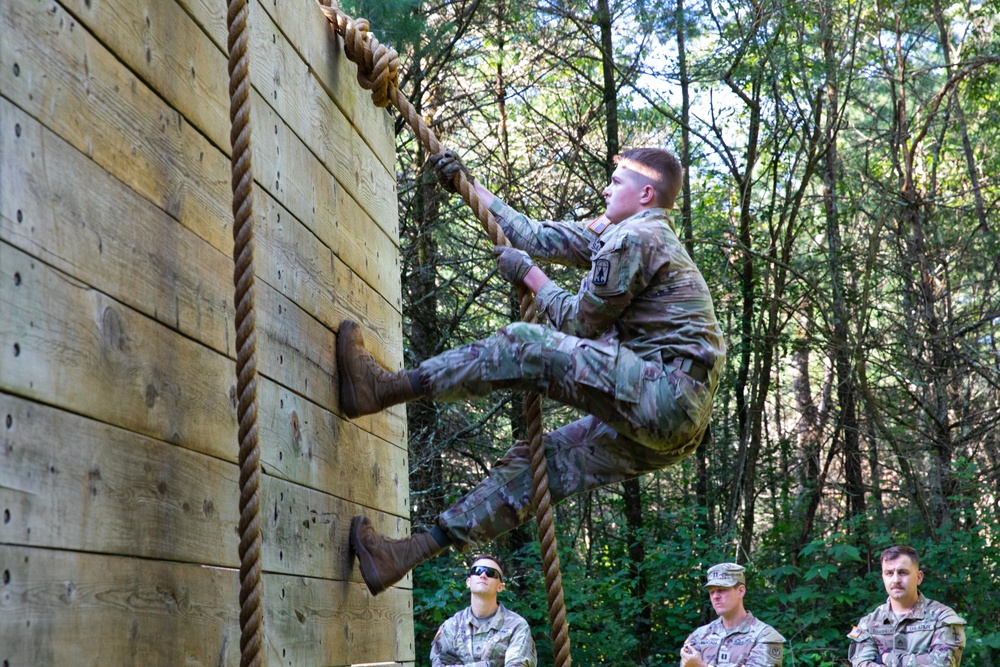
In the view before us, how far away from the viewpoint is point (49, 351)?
1.54m

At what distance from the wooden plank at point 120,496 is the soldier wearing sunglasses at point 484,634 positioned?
4.75 meters

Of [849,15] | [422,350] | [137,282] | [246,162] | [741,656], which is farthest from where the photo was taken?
[849,15]

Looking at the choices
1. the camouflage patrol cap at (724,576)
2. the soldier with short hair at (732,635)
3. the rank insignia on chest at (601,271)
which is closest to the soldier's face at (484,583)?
the soldier with short hair at (732,635)

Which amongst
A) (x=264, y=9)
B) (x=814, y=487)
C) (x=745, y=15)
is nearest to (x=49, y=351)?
(x=264, y=9)

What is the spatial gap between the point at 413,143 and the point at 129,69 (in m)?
8.23

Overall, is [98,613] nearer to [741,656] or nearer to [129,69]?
[129,69]

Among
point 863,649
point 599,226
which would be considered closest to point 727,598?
point 863,649

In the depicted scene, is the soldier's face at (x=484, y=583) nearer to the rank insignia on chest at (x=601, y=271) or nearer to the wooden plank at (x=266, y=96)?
the wooden plank at (x=266, y=96)

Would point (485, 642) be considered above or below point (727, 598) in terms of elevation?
below

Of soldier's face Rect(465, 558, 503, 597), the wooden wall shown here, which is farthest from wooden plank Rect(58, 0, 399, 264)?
soldier's face Rect(465, 558, 503, 597)

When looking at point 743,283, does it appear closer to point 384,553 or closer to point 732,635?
point 732,635

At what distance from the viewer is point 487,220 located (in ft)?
10.0

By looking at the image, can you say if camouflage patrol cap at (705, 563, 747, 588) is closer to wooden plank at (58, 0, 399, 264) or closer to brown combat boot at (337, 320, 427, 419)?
wooden plank at (58, 0, 399, 264)

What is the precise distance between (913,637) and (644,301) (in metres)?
4.72
